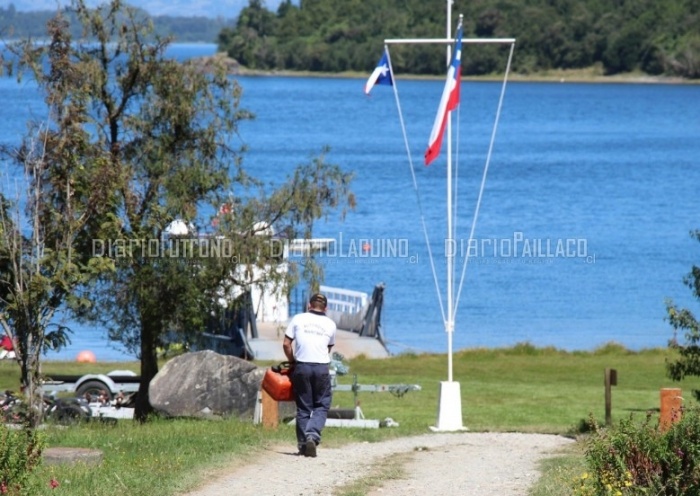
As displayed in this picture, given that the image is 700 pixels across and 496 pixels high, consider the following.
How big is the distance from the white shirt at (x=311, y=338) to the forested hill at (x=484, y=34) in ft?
479

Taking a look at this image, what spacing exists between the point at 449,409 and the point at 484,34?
6312 inches

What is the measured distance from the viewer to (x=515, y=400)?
2312 cm

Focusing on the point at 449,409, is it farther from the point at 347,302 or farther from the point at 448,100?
the point at 347,302

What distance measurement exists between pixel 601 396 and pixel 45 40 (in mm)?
11186

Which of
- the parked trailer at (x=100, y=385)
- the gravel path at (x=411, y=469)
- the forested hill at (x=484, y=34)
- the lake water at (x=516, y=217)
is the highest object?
the forested hill at (x=484, y=34)

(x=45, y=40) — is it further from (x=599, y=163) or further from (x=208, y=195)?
(x=599, y=163)

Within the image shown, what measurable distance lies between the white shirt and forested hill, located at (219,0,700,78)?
146m

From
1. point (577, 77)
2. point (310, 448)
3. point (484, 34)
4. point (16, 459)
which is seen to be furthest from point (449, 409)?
point (577, 77)

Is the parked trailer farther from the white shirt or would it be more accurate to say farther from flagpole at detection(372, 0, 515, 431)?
the white shirt

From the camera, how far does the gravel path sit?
11359 mm

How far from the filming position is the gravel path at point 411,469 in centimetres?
1136

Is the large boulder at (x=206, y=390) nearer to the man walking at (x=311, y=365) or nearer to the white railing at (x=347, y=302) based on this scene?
the man walking at (x=311, y=365)

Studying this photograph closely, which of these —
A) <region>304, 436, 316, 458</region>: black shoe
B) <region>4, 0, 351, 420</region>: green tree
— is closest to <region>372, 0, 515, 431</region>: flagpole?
<region>4, 0, 351, 420</region>: green tree

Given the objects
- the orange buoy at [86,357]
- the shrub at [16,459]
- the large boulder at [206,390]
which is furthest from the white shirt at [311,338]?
the orange buoy at [86,357]
